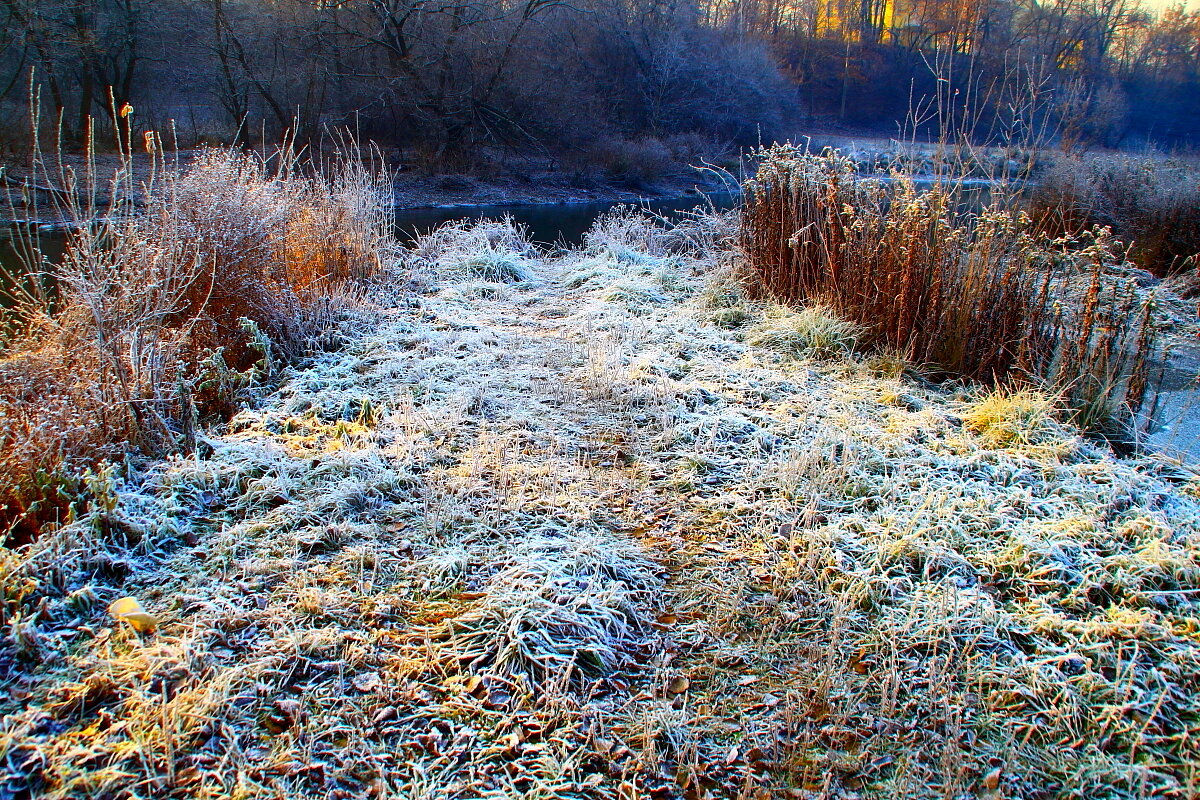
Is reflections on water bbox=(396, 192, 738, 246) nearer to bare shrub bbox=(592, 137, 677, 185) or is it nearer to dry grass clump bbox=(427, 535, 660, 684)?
bare shrub bbox=(592, 137, 677, 185)

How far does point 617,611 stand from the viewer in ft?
7.23

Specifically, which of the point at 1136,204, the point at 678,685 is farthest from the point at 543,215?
the point at 678,685

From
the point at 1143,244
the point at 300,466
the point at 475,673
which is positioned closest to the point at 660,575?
the point at 475,673

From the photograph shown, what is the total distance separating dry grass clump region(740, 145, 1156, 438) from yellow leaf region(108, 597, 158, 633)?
4034 mm

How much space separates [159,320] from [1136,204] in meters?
10.5

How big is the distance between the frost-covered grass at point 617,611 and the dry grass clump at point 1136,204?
5966 mm

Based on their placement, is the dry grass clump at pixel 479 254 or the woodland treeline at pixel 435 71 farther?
the woodland treeline at pixel 435 71

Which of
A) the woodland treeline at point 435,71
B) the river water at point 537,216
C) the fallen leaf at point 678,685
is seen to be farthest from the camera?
the woodland treeline at point 435,71

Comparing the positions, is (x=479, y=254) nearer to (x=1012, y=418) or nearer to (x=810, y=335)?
(x=810, y=335)

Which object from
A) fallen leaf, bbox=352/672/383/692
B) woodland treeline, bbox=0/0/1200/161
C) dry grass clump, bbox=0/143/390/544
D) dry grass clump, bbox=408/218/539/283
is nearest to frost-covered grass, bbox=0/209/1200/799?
fallen leaf, bbox=352/672/383/692

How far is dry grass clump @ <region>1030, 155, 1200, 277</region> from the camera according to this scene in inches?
320

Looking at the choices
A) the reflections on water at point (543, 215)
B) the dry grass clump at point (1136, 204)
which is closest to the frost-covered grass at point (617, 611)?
the dry grass clump at point (1136, 204)

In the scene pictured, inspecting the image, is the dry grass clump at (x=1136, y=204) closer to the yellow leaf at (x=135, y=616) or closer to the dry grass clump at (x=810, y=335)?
the dry grass clump at (x=810, y=335)

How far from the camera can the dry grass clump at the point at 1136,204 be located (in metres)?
8.14
